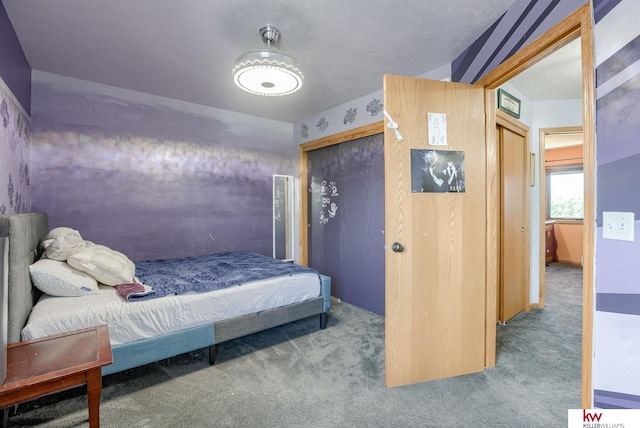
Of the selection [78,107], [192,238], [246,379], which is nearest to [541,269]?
[246,379]

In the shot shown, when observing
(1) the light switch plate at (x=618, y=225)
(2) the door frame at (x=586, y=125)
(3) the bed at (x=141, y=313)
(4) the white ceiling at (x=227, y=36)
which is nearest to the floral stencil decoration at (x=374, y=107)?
(4) the white ceiling at (x=227, y=36)

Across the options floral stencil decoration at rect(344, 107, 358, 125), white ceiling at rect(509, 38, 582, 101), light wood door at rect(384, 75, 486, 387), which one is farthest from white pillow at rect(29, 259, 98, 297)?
white ceiling at rect(509, 38, 582, 101)

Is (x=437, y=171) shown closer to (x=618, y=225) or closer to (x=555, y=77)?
(x=618, y=225)

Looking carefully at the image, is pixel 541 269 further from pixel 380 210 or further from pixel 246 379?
pixel 246 379

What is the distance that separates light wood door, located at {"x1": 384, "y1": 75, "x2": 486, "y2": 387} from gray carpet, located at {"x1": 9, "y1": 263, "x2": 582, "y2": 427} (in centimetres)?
20

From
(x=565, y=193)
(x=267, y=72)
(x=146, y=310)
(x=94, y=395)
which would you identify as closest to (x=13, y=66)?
(x=267, y=72)

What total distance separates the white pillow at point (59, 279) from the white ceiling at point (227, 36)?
166 centimetres

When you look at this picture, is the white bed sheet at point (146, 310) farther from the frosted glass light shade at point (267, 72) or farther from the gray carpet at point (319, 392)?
the frosted glass light shade at point (267, 72)

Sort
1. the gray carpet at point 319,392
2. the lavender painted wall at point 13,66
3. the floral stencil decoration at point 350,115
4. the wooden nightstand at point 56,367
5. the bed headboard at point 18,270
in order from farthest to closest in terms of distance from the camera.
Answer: the floral stencil decoration at point 350,115 < the lavender painted wall at point 13,66 < the gray carpet at point 319,392 < the bed headboard at point 18,270 < the wooden nightstand at point 56,367

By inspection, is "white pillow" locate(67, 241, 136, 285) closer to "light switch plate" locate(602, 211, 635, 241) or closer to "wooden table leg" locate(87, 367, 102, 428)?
"wooden table leg" locate(87, 367, 102, 428)

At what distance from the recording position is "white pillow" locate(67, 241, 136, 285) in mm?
1971

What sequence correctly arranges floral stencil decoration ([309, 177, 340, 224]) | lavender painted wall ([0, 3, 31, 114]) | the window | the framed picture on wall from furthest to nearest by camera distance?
the window
floral stencil decoration ([309, 177, 340, 224])
the framed picture on wall
lavender painted wall ([0, 3, 31, 114])

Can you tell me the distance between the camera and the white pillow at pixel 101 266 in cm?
197

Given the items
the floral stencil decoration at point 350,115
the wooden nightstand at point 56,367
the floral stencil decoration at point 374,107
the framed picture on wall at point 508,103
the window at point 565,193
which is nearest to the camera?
the wooden nightstand at point 56,367
